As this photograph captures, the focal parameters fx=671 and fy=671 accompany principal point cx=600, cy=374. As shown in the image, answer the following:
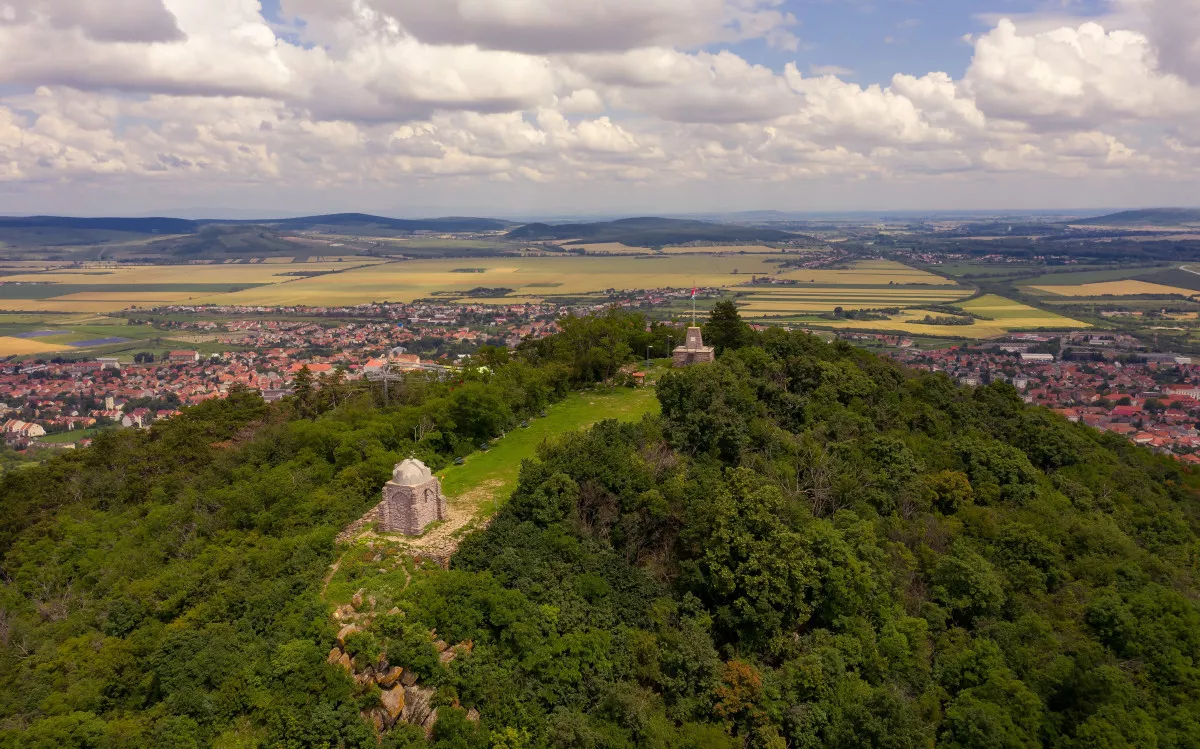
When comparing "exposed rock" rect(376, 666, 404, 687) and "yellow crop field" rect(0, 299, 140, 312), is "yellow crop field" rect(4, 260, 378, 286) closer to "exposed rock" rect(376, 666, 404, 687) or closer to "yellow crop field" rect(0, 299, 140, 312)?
"yellow crop field" rect(0, 299, 140, 312)

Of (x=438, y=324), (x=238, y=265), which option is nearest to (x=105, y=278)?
(x=238, y=265)

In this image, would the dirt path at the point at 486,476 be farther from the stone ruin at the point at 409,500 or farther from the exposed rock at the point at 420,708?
the exposed rock at the point at 420,708

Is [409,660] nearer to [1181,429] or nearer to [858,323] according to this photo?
[1181,429]

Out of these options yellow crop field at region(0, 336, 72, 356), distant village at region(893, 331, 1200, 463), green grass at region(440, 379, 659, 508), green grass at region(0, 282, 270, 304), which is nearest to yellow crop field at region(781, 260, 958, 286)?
distant village at region(893, 331, 1200, 463)

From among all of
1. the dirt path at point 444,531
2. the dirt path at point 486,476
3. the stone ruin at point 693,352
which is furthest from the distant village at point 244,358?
the dirt path at point 444,531

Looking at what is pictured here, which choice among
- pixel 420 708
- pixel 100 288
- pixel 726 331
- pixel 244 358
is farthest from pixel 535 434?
pixel 100 288

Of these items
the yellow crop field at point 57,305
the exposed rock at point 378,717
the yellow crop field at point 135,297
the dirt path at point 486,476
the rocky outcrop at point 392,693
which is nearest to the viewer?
the exposed rock at point 378,717
